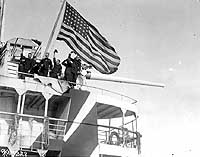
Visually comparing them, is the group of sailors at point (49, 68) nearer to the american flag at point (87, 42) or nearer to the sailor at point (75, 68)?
the sailor at point (75, 68)

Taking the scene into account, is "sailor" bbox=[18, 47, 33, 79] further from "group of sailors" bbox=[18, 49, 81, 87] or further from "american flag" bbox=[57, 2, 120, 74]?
"american flag" bbox=[57, 2, 120, 74]

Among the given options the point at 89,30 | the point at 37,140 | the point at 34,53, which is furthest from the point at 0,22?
the point at 37,140

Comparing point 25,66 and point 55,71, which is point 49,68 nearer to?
point 55,71

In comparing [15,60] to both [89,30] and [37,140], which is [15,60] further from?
[37,140]

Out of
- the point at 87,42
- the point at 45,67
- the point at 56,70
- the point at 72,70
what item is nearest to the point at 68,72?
the point at 72,70

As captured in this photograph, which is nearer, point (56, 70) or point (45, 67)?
point (45, 67)

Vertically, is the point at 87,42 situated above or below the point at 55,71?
above

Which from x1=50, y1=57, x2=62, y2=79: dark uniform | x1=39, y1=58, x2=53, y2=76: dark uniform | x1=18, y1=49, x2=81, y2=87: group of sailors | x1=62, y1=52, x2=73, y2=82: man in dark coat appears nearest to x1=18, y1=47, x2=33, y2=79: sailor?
x1=18, y1=49, x2=81, y2=87: group of sailors

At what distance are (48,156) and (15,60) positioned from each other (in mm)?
5462

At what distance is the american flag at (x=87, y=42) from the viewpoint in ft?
55.8

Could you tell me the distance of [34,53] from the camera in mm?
19109

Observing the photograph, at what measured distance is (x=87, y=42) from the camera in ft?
57.5

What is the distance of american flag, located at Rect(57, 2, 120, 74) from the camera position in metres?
17.0

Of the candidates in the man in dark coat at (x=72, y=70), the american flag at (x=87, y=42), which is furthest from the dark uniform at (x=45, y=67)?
the american flag at (x=87, y=42)
